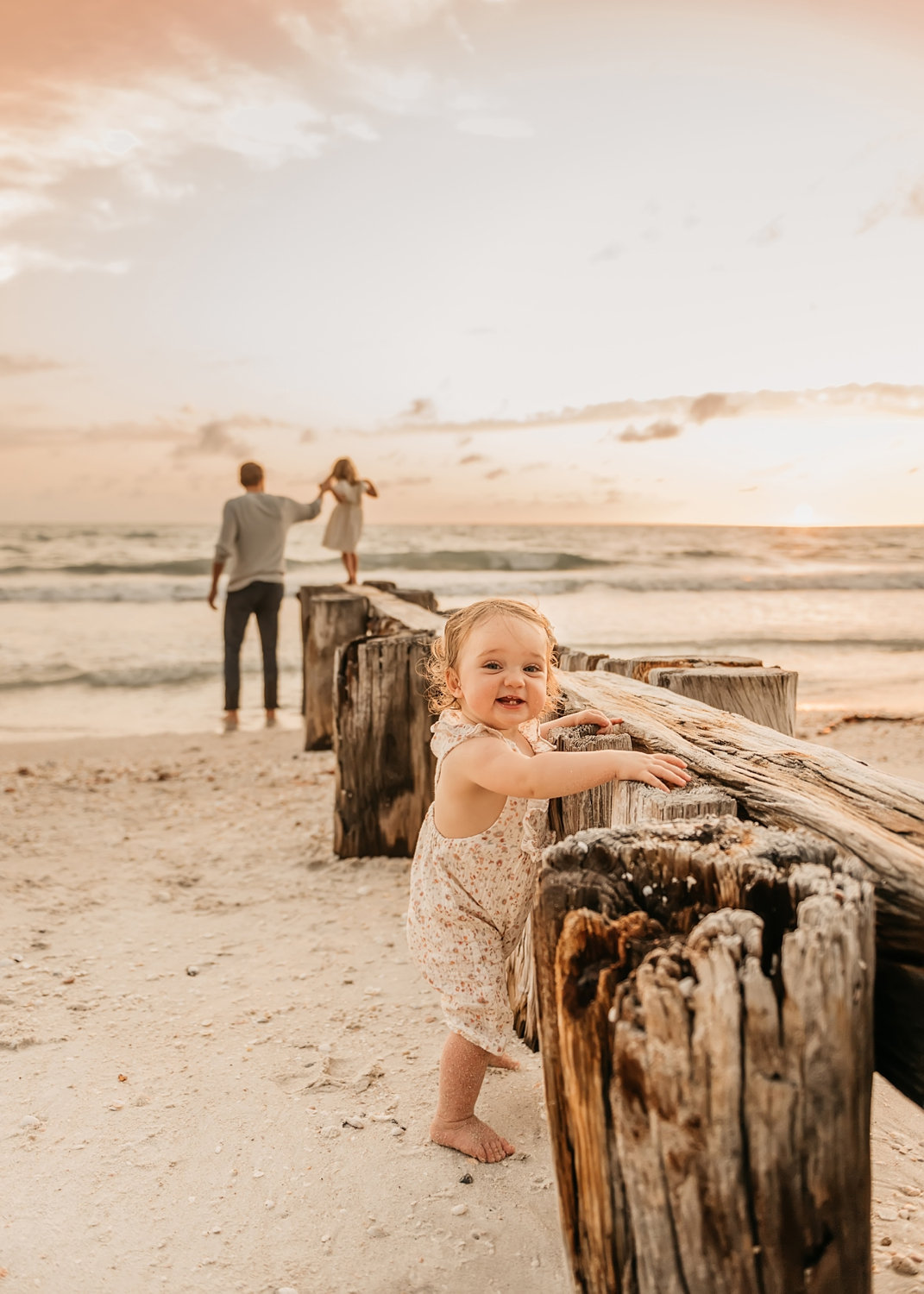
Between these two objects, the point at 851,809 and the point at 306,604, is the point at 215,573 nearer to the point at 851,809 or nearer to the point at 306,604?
the point at 306,604

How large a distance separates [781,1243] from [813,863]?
45 centimetres

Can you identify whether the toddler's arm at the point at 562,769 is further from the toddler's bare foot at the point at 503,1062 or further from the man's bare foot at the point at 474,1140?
the toddler's bare foot at the point at 503,1062

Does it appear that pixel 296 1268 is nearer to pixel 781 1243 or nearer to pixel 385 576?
pixel 781 1243

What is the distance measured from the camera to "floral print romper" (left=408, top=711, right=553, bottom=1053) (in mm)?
2164

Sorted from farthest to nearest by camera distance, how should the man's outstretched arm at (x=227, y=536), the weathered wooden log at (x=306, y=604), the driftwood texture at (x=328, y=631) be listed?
the man's outstretched arm at (x=227, y=536) → the weathered wooden log at (x=306, y=604) → the driftwood texture at (x=328, y=631)

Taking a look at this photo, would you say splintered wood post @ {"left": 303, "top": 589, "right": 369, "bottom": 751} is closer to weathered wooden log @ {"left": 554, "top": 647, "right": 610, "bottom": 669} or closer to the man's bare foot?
weathered wooden log @ {"left": 554, "top": 647, "right": 610, "bottom": 669}

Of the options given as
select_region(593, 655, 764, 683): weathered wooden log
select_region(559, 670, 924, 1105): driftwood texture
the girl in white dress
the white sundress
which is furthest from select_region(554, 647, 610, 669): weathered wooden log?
the white sundress

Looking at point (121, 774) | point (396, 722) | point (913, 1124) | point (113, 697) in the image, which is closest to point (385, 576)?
point (113, 697)

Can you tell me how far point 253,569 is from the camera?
8.12 meters

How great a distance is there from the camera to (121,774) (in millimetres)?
6070

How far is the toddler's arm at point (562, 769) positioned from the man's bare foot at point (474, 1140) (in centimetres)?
85

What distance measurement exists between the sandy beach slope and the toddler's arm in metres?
0.91

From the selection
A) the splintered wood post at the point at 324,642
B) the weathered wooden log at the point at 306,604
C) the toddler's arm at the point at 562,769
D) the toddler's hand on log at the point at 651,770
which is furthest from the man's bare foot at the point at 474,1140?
the weathered wooden log at the point at 306,604

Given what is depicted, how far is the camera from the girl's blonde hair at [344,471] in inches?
386
